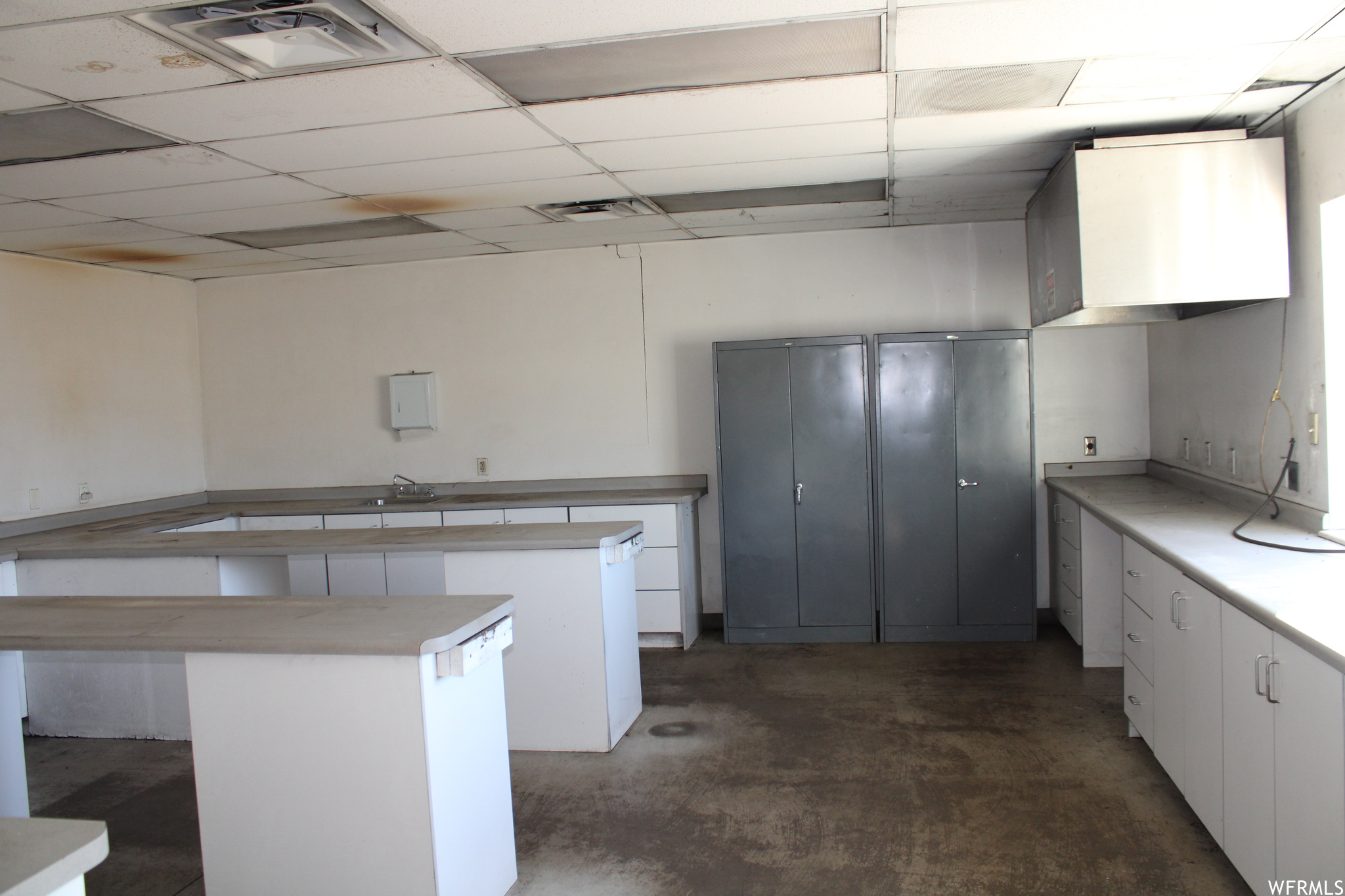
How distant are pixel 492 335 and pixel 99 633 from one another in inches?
147

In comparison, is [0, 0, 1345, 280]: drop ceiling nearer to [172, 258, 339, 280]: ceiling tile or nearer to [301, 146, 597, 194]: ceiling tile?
[301, 146, 597, 194]: ceiling tile

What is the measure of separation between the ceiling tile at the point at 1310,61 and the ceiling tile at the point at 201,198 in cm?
363

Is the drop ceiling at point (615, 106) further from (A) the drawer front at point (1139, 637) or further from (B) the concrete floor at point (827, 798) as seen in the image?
(B) the concrete floor at point (827, 798)

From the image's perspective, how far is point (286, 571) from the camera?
4320 mm

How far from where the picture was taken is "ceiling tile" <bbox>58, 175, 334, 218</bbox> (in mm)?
3787

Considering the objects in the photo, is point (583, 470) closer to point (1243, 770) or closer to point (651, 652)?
point (651, 652)

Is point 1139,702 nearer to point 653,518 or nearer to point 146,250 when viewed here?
point 653,518

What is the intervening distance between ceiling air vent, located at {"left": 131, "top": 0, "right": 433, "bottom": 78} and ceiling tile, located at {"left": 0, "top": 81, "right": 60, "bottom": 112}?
→ 637mm

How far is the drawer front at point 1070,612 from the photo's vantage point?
15.0 ft

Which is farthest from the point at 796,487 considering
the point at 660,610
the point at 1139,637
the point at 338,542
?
the point at 338,542

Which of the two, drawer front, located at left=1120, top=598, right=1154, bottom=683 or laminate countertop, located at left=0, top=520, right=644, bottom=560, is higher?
laminate countertop, located at left=0, top=520, right=644, bottom=560

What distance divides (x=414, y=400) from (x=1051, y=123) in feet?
13.9

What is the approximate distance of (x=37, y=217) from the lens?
4.14m

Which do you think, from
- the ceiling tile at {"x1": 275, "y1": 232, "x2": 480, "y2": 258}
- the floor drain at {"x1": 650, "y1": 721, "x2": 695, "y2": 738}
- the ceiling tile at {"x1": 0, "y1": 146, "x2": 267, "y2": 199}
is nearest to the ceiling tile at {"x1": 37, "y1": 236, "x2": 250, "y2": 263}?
the ceiling tile at {"x1": 275, "y1": 232, "x2": 480, "y2": 258}
